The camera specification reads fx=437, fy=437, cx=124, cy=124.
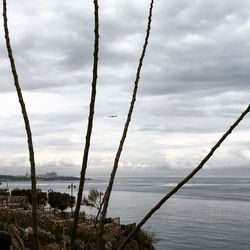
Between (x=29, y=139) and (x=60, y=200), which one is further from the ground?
(x=29, y=139)

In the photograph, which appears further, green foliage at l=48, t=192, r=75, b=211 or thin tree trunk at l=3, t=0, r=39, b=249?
green foliage at l=48, t=192, r=75, b=211

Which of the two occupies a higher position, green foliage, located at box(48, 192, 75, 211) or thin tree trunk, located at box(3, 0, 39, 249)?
thin tree trunk, located at box(3, 0, 39, 249)

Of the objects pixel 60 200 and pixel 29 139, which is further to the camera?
pixel 60 200

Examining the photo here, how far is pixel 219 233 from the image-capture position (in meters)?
80.4

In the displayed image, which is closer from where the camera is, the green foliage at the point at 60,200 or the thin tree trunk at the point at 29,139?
the thin tree trunk at the point at 29,139

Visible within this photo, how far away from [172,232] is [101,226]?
84.2 meters

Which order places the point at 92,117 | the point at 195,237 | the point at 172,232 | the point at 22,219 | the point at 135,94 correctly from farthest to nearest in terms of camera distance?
the point at 172,232
the point at 195,237
the point at 22,219
the point at 135,94
the point at 92,117

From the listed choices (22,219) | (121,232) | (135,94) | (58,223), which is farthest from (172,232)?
(135,94)

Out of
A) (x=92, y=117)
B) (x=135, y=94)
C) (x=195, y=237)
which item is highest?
(x=135, y=94)

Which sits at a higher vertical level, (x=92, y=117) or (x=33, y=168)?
(x=92, y=117)

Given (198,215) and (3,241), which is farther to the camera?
(198,215)

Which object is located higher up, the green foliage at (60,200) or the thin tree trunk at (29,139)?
the thin tree trunk at (29,139)

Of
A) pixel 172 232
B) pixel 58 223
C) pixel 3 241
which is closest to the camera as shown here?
pixel 3 241

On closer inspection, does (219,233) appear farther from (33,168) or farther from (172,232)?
(33,168)
